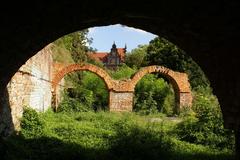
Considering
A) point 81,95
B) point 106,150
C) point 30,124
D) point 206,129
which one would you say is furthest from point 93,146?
point 81,95

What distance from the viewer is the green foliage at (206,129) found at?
513 inches

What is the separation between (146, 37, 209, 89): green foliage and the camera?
1666 inches

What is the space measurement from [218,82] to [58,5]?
2.96 metres

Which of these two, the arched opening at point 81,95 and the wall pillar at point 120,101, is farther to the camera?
the wall pillar at point 120,101

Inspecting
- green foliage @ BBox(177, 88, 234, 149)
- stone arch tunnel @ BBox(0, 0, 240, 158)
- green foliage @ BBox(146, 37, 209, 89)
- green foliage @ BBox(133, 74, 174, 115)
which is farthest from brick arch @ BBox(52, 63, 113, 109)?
green foliage @ BBox(146, 37, 209, 89)

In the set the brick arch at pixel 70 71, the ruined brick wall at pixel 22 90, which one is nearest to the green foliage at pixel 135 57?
the brick arch at pixel 70 71

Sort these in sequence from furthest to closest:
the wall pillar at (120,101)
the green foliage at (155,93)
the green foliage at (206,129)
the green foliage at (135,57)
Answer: the green foliage at (135,57), the green foliage at (155,93), the wall pillar at (120,101), the green foliage at (206,129)

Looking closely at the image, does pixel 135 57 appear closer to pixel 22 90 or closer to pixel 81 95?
pixel 81 95

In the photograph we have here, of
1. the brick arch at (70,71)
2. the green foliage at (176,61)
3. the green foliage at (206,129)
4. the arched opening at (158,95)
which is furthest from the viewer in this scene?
the green foliage at (176,61)

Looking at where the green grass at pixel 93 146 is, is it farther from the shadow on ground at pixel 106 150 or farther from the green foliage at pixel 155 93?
the green foliage at pixel 155 93

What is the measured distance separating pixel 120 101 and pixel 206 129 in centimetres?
1216

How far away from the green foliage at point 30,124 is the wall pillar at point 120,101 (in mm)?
12824

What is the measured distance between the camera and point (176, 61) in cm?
4378

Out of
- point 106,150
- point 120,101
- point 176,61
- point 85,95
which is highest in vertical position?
point 176,61
